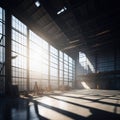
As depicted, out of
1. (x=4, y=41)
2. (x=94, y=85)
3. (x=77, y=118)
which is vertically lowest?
(x=94, y=85)

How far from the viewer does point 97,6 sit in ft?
62.9

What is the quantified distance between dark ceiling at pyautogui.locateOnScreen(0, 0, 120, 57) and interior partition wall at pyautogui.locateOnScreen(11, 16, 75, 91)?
4.52ft

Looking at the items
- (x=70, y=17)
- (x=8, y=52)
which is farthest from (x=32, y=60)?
(x=70, y=17)

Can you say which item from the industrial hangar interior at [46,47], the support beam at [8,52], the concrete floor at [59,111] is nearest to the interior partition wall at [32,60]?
the industrial hangar interior at [46,47]

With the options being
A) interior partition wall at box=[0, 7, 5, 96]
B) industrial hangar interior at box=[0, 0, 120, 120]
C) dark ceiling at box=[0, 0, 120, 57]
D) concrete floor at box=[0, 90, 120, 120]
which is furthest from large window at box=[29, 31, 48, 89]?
concrete floor at box=[0, 90, 120, 120]

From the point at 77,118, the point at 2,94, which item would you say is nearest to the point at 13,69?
the point at 2,94

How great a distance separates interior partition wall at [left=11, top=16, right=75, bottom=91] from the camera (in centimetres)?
1748

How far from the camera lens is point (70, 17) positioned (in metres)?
19.9

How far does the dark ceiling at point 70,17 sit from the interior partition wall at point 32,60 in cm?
138

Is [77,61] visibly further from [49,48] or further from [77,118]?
[77,118]

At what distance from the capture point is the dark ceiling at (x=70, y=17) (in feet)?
56.1

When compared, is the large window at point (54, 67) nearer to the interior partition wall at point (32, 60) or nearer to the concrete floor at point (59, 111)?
the interior partition wall at point (32, 60)

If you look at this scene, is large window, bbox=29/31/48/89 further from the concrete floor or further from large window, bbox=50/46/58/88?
the concrete floor

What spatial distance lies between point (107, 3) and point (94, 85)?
A: 88.2ft
